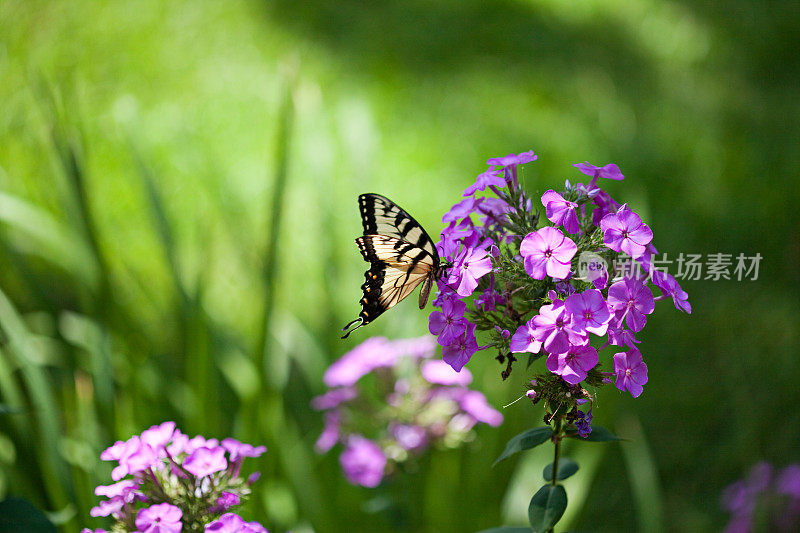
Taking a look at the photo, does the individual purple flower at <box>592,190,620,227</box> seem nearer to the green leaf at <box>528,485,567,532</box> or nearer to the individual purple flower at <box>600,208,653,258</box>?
the individual purple flower at <box>600,208,653,258</box>

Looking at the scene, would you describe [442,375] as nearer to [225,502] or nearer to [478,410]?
[478,410]

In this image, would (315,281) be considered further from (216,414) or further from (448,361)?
(448,361)

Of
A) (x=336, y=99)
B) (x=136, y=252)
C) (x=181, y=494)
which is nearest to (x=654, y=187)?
(x=336, y=99)

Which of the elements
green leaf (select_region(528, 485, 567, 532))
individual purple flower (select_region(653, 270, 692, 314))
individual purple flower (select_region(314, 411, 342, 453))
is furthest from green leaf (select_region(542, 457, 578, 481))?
individual purple flower (select_region(314, 411, 342, 453))

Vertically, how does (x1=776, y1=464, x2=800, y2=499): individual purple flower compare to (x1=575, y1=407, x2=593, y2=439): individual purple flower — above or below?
below

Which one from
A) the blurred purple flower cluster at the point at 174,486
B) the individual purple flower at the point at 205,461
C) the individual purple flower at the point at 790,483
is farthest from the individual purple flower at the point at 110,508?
the individual purple flower at the point at 790,483

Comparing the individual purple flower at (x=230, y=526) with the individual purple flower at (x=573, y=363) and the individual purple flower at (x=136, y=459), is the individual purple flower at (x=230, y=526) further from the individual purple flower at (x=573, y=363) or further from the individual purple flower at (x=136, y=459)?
the individual purple flower at (x=573, y=363)

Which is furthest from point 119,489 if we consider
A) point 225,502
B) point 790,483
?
point 790,483
